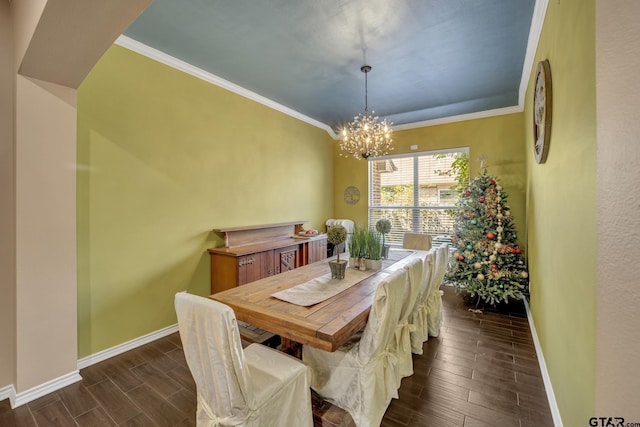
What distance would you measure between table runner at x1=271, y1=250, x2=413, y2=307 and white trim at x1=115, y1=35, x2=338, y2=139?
9.31 ft

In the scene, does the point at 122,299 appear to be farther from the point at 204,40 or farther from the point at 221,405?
the point at 204,40

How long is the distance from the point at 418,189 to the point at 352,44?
10.5ft

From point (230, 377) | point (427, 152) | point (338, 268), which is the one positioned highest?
point (427, 152)

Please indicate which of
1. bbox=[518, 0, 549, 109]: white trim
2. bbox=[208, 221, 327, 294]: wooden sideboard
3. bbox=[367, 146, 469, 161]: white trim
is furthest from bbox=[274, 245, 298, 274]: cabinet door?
bbox=[518, 0, 549, 109]: white trim

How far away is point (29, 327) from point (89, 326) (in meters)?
0.49

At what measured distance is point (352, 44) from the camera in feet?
9.03

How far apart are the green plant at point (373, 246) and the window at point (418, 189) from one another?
274 centimetres

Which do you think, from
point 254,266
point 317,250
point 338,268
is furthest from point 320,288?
point 317,250

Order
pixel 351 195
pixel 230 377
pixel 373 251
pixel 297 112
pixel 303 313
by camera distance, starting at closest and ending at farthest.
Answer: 1. pixel 230 377
2. pixel 303 313
3. pixel 373 251
4. pixel 297 112
5. pixel 351 195

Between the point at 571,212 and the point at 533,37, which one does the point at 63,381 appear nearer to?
the point at 571,212

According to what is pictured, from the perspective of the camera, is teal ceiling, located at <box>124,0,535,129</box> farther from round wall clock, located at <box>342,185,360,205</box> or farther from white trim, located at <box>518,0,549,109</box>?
round wall clock, located at <box>342,185,360,205</box>

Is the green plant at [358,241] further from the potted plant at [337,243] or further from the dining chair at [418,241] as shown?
the dining chair at [418,241]

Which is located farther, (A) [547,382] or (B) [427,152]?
(B) [427,152]

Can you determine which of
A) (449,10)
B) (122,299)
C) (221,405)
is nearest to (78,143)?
(122,299)
